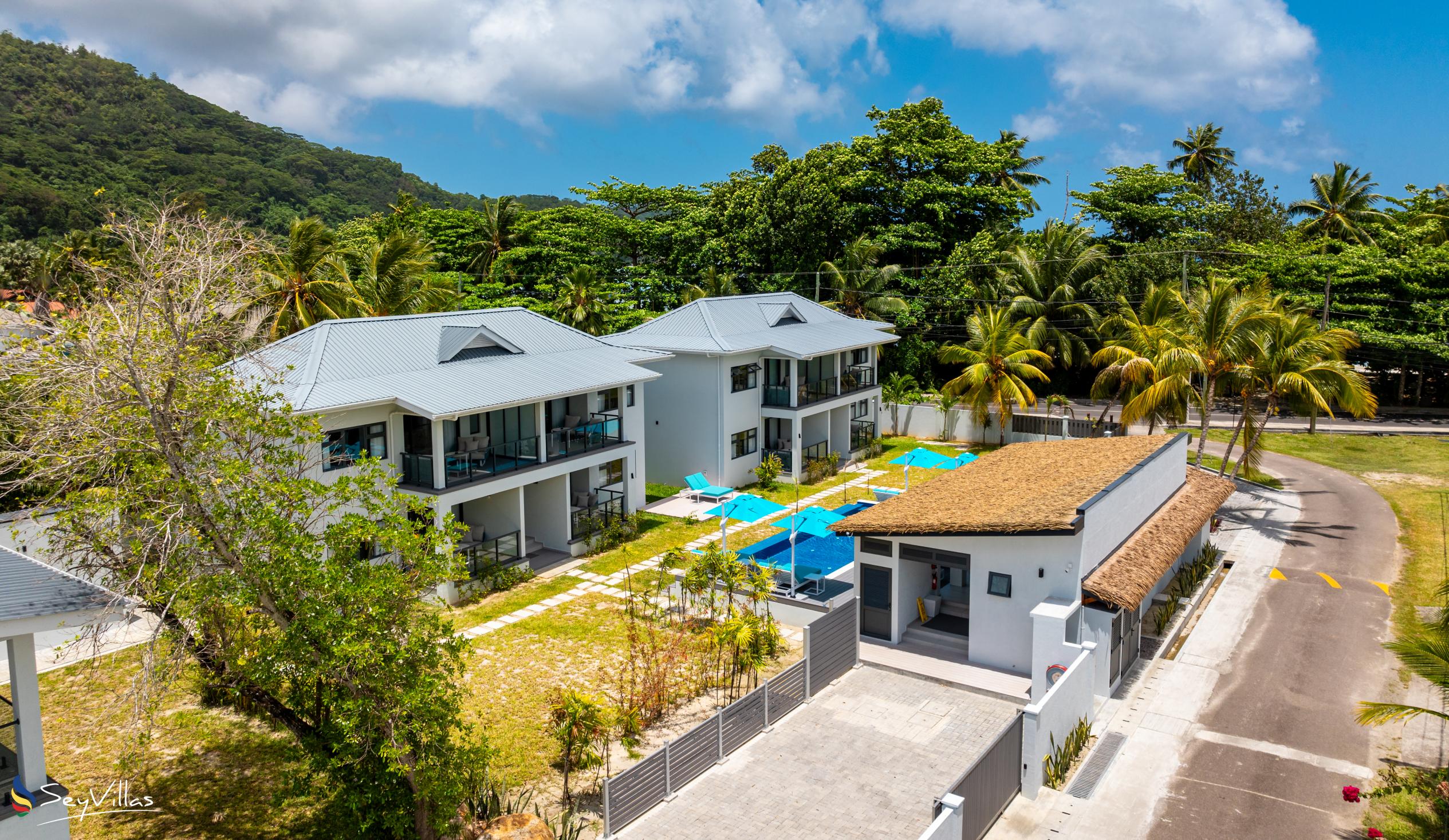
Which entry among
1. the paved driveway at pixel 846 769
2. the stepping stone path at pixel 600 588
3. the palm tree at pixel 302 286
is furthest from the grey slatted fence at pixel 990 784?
the palm tree at pixel 302 286

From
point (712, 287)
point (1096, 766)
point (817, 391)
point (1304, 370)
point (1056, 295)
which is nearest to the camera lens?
point (1096, 766)

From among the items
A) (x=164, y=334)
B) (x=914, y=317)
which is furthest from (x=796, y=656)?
(x=914, y=317)

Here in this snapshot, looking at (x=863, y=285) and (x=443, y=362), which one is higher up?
(x=863, y=285)

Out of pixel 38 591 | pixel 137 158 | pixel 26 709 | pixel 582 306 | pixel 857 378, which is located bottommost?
pixel 26 709

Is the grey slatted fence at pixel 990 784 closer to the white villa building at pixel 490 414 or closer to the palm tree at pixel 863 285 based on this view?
the white villa building at pixel 490 414

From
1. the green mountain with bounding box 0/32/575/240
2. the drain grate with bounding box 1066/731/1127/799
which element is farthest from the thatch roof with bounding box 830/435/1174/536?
the green mountain with bounding box 0/32/575/240

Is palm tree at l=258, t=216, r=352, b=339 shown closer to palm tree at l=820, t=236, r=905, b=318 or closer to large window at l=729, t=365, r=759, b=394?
large window at l=729, t=365, r=759, b=394

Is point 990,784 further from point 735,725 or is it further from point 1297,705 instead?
point 1297,705

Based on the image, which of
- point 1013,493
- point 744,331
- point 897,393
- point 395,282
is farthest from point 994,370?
point 395,282
